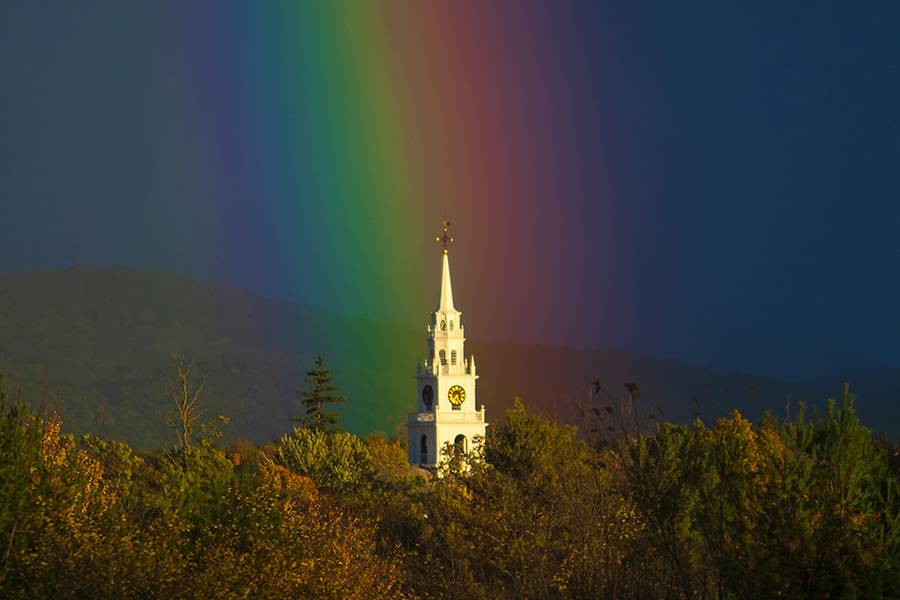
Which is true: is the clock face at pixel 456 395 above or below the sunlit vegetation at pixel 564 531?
above

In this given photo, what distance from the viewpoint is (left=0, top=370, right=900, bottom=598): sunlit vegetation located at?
32.6 m

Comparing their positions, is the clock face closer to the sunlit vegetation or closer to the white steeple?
the white steeple

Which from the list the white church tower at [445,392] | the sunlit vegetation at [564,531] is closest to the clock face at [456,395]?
the white church tower at [445,392]

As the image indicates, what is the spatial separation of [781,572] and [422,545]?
44025mm

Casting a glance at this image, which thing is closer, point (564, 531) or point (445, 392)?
point (564, 531)

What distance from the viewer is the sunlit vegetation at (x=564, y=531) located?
107 feet

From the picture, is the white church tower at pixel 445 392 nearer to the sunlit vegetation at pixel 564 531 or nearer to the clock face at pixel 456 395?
the clock face at pixel 456 395

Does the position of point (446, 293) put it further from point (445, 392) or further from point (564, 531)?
point (564, 531)

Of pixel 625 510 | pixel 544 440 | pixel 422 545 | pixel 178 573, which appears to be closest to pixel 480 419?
pixel 544 440

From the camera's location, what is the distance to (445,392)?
16100 centimetres

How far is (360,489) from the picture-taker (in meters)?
102

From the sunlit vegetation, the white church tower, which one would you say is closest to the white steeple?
the white church tower

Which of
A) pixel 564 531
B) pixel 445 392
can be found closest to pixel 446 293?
pixel 445 392

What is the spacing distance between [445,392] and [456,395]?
4.00ft
